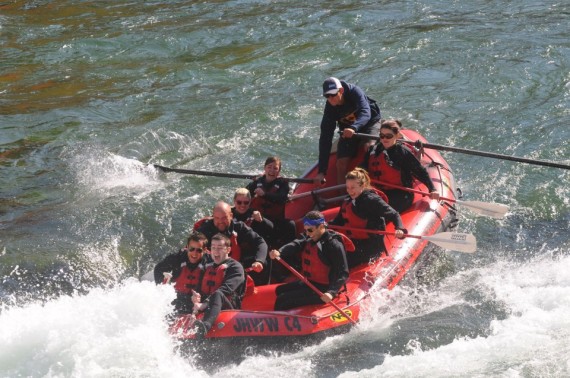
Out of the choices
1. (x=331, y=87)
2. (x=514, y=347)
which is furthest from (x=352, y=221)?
(x=514, y=347)

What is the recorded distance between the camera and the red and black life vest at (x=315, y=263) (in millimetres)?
8266

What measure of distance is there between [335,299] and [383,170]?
1913 millimetres

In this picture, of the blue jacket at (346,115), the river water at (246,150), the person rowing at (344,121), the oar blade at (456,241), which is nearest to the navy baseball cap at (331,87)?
the person rowing at (344,121)

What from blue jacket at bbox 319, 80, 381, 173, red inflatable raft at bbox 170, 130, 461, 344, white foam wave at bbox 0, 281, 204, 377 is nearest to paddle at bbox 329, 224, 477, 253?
red inflatable raft at bbox 170, 130, 461, 344

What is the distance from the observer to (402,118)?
46.1ft

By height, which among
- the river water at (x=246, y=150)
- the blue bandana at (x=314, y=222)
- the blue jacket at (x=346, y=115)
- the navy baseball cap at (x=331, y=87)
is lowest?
the river water at (x=246, y=150)

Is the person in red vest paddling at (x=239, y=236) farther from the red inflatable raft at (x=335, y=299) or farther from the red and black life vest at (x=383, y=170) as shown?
the red and black life vest at (x=383, y=170)

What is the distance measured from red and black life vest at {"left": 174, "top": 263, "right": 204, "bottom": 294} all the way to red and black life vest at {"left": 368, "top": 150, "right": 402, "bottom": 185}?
2.41 meters

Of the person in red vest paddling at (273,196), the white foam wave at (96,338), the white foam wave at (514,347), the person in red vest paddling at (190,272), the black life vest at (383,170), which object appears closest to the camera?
the white foam wave at (514,347)

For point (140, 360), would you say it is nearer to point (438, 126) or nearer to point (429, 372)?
point (429, 372)

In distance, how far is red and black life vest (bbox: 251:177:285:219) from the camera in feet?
31.1

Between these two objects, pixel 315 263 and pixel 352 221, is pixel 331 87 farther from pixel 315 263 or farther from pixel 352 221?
pixel 315 263

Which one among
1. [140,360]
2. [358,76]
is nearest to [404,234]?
[140,360]

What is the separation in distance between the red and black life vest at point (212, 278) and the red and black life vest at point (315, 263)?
2.49ft
